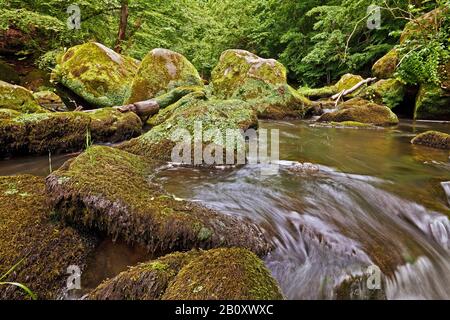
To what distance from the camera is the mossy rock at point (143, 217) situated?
2084 mm

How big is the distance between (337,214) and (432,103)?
25.2 feet

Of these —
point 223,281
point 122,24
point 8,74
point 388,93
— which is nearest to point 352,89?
→ point 388,93

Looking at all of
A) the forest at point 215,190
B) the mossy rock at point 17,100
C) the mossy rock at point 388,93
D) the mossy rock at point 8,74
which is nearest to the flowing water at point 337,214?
the forest at point 215,190

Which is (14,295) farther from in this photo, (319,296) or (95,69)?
(95,69)

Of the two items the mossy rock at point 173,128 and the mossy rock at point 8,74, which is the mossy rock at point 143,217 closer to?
the mossy rock at point 173,128

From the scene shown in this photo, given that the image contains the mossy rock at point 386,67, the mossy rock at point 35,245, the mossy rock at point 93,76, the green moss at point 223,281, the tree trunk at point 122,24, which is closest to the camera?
the green moss at point 223,281

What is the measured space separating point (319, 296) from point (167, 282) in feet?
3.39

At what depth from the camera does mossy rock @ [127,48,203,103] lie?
840 centimetres

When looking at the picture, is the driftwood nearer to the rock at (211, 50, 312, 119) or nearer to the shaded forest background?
the shaded forest background

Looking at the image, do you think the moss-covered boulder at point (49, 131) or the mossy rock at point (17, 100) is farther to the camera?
the mossy rock at point (17, 100)

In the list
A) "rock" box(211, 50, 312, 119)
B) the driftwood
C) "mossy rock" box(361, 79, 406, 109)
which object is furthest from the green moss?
the driftwood

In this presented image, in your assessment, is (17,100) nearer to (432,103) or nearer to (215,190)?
(215,190)

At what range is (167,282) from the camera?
1606 millimetres

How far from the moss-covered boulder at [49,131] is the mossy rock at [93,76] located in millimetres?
3261
